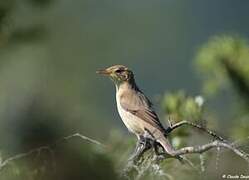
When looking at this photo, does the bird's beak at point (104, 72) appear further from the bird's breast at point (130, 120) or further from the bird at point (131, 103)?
the bird's breast at point (130, 120)

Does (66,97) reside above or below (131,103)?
below

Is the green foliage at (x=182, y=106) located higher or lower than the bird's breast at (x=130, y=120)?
lower

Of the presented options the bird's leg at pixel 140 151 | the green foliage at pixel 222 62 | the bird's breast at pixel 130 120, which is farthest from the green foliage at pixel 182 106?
the bird's breast at pixel 130 120

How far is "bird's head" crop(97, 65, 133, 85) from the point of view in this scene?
18.7 feet

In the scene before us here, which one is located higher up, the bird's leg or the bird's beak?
the bird's beak

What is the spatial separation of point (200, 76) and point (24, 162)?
11.1 feet

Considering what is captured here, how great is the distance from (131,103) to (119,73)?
0.22m

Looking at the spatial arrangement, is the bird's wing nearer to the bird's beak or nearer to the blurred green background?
the blurred green background

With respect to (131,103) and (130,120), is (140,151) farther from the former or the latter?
(131,103)

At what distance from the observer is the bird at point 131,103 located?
5.60 metres

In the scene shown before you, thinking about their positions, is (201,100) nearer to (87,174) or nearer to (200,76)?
(200,76)

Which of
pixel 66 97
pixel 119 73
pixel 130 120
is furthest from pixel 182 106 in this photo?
pixel 66 97

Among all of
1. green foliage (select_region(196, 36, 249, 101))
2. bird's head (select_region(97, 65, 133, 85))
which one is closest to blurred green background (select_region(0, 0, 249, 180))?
green foliage (select_region(196, 36, 249, 101))

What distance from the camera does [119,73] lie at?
589cm
